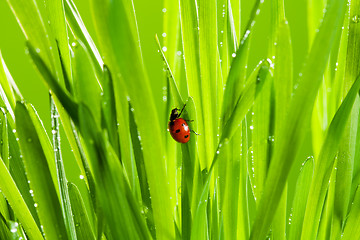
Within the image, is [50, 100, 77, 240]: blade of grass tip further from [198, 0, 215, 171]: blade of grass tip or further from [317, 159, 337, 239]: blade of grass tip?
[317, 159, 337, 239]: blade of grass tip

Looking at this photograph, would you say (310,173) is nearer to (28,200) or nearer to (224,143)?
(224,143)

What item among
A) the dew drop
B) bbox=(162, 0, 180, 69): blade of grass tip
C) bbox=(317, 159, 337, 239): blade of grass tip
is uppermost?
bbox=(162, 0, 180, 69): blade of grass tip

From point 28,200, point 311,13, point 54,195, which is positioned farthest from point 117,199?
point 311,13

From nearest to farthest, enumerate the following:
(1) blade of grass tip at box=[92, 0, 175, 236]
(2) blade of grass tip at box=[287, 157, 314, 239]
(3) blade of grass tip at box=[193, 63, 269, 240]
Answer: (1) blade of grass tip at box=[92, 0, 175, 236]
(3) blade of grass tip at box=[193, 63, 269, 240]
(2) blade of grass tip at box=[287, 157, 314, 239]

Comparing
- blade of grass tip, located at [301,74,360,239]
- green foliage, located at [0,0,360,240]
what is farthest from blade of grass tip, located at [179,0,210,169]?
blade of grass tip, located at [301,74,360,239]

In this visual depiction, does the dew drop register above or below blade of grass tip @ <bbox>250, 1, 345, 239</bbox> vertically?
above

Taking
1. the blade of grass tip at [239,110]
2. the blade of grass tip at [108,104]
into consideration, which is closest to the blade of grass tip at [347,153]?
the blade of grass tip at [239,110]

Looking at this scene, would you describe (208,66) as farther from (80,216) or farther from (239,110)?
(80,216)

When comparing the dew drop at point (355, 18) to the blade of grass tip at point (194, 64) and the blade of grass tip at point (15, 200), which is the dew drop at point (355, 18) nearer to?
the blade of grass tip at point (194, 64)
